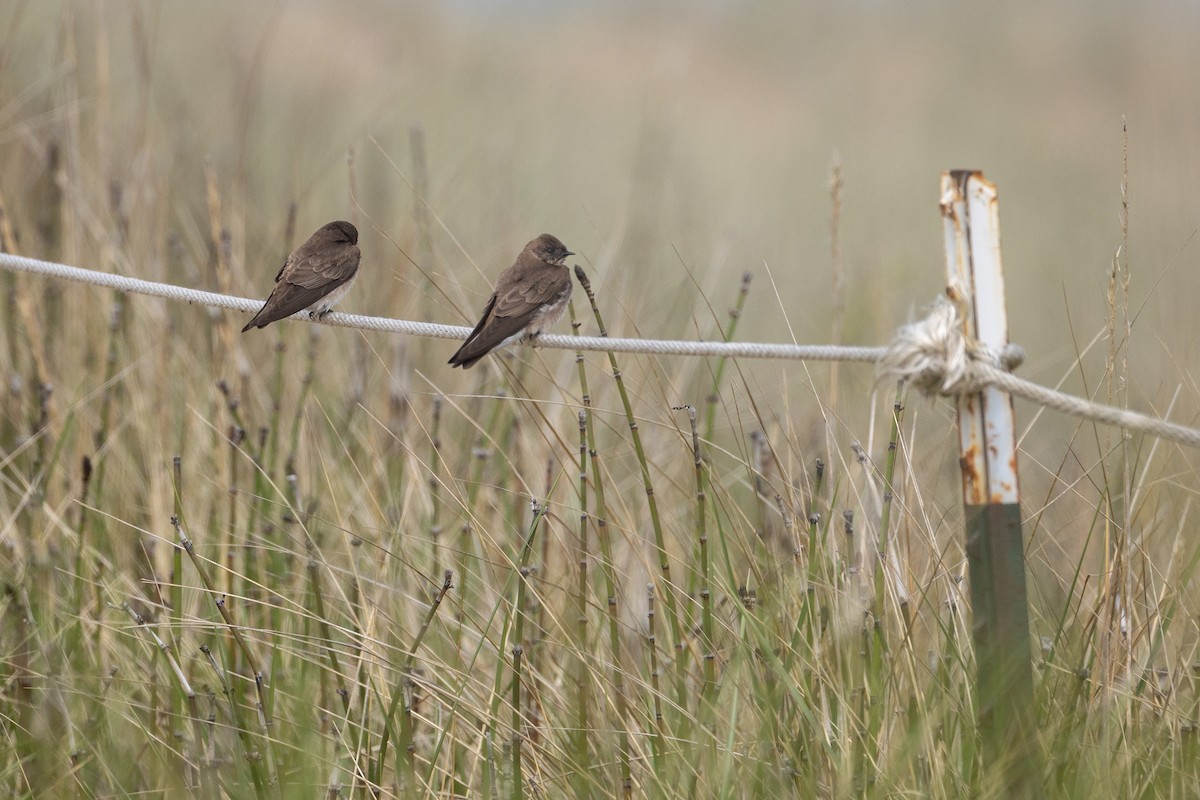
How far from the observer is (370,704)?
8.27ft

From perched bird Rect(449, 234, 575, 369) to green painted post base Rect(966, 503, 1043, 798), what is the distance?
1.17 metres

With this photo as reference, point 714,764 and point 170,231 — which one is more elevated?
point 170,231

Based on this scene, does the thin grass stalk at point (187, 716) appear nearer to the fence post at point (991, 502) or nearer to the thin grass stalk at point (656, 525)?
the thin grass stalk at point (656, 525)

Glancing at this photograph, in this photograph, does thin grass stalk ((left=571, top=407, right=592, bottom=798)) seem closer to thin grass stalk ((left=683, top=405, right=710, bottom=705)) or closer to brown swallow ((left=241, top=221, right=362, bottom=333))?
thin grass stalk ((left=683, top=405, right=710, bottom=705))

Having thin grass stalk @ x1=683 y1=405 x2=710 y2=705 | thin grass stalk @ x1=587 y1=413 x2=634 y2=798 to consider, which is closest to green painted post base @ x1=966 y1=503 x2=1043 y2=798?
thin grass stalk @ x1=683 y1=405 x2=710 y2=705

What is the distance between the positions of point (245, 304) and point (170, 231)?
2.30m

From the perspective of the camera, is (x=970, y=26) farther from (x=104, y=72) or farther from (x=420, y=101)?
(x=104, y=72)

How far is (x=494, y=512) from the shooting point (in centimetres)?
332

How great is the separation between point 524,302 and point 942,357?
1.27 meters

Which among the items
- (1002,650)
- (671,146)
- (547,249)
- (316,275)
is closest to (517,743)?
(1002,650)

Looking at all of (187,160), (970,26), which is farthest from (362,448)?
(970,26)

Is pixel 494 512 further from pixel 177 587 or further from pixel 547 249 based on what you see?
pixel 177 587

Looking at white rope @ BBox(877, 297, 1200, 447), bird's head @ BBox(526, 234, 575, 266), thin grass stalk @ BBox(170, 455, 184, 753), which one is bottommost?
thin grass stalk @ BBox(170, 455, 184, 753)

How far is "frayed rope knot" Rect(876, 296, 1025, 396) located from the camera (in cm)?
184
